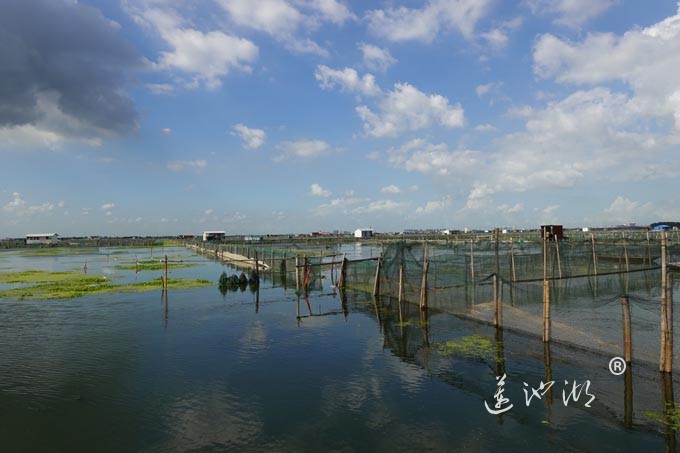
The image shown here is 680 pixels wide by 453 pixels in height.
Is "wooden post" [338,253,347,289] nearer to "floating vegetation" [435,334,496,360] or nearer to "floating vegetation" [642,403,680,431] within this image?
"floating vegetation" [435,334,496,360]

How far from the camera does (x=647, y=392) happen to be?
34.2ft

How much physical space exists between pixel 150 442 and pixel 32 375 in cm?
704

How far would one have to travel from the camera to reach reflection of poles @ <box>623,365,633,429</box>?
9.25m

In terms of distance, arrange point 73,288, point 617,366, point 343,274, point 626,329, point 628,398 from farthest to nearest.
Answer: point 73,288 → point 343,274 → point 617,366 → point 626,329 → point 628,398

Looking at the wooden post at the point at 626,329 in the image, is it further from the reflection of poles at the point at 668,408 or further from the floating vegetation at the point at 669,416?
the floating vegetation at the point at 669,416

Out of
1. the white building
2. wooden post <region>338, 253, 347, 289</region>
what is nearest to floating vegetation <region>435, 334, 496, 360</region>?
wooden post <region>338, 253, 347, 289</region>

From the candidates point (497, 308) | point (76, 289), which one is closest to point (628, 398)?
point (497, 308)

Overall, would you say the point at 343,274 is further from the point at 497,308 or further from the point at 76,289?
the point at 76,289

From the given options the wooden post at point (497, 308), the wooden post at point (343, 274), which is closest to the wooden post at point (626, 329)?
the wooden post at point (497, 308)

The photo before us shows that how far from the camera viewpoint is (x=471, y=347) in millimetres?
15031

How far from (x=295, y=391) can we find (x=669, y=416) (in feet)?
30.4

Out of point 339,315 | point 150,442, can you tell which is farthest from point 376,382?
point 339,315

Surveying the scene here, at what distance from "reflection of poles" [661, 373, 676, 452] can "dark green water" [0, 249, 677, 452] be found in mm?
67

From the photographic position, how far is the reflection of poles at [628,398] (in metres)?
9.25
